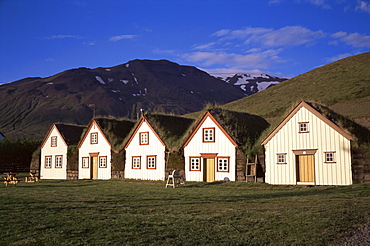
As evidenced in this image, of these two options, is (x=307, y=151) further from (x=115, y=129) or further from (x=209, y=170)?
(x=115, y=129)

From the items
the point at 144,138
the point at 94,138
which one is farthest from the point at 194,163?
the point at 94,138

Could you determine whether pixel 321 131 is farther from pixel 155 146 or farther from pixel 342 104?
pixel 342 104

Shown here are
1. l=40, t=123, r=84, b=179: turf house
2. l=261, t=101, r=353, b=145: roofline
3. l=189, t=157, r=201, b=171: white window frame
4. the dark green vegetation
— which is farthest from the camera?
the dark green vegetation

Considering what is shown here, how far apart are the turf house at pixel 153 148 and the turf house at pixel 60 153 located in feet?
28.8

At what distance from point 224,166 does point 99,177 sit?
14.7 metres

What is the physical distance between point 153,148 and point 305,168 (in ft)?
45.7

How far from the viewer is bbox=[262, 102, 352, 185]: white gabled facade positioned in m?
23.8

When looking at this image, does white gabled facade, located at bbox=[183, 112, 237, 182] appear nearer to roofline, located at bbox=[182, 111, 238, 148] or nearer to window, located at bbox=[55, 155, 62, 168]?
roofline, located at bbox=[182, 111, 238, 148]

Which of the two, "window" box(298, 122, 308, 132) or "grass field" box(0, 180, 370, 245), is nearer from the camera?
"grass field" box(0, 180, 370, 245)

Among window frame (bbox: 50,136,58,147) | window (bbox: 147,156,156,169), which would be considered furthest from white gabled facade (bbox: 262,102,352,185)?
window frame (bbox: 50,136,58,147)

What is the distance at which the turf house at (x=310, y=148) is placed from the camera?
23703mm

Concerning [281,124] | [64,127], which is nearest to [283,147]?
[281,124]

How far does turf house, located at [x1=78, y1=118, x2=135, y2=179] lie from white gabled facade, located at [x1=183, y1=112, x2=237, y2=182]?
27.0 ft

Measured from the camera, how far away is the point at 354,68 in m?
87.2
